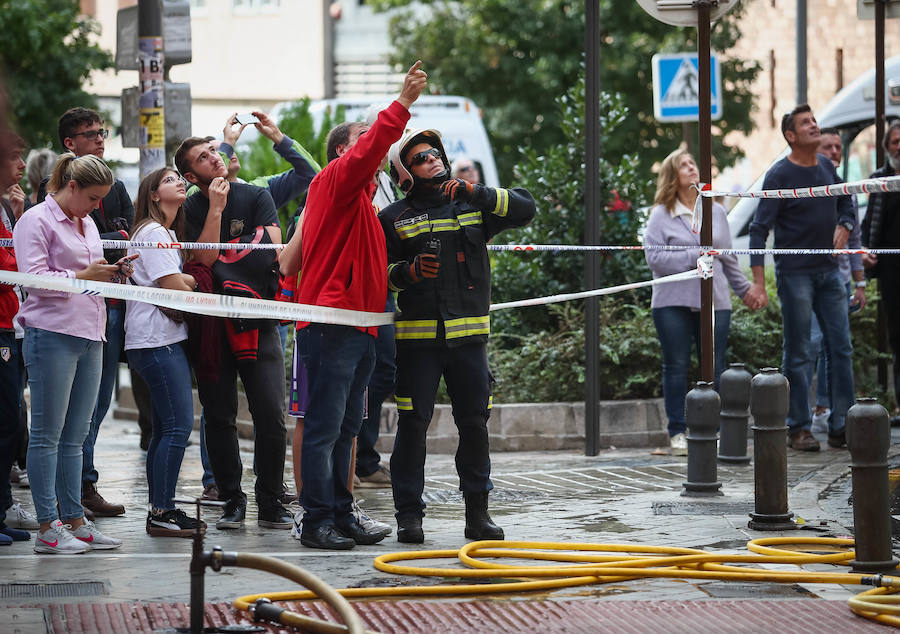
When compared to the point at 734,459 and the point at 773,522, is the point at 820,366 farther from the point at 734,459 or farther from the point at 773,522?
the point at 773,522

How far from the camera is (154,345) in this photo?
24.1ft

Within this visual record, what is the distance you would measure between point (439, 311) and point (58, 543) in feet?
→ 6.55

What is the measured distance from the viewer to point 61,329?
6.83 metres

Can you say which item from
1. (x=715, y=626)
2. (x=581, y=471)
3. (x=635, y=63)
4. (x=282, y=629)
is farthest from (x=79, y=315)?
(x=635, y=63)

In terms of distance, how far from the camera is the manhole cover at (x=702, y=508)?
26.3ft

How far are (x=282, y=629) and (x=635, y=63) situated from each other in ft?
64.3

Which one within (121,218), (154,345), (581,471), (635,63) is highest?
(635,63)

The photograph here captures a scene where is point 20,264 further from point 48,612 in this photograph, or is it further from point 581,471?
point 581,471

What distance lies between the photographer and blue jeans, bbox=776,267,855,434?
10.4m

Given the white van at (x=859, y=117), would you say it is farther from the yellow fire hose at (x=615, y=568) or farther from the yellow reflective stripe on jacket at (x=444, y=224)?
the yellow fire hose at (x=615, y=568)

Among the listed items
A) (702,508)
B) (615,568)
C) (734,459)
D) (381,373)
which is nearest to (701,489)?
(702,508)

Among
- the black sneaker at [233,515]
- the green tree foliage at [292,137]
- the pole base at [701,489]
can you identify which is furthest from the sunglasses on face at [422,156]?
the green tree foliage at [292,137]

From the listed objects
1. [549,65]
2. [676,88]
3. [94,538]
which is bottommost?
[94,538]

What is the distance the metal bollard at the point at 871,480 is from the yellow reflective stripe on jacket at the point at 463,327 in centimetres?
173
